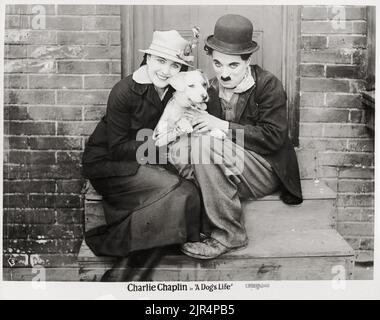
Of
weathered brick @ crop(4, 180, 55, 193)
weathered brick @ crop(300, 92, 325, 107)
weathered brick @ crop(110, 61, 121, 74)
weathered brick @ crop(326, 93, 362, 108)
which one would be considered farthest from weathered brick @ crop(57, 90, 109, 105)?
weathered brick @ crop(326, 93, 362, 108)

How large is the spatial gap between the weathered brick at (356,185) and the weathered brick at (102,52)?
4.54 feet

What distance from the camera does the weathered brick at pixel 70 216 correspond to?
14.1 ft

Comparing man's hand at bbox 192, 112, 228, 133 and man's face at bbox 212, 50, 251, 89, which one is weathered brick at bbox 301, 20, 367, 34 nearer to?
man's face at bbox 212, 50, 251, 89

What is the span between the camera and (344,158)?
4.30 meters

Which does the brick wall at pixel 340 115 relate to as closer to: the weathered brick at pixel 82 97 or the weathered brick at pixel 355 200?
the weathered brick at pixel 355 200

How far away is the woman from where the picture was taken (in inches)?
159

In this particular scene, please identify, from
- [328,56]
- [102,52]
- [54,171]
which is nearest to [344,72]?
[328,56]

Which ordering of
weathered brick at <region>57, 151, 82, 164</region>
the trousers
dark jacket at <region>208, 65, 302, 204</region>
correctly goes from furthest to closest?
weathered brick at <region>57, 151, 82, 164</region> < dark jacket at <region>208, 65, 302, 204</region> < the trousers

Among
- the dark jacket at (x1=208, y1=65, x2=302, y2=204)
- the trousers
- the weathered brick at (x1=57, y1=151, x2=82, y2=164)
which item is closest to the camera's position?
the trousers

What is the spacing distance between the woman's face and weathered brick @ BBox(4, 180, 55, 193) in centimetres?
79

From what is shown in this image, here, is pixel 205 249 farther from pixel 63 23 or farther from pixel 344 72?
pixel 63 23

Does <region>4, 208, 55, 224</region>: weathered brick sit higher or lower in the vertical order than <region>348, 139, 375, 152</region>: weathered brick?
lower

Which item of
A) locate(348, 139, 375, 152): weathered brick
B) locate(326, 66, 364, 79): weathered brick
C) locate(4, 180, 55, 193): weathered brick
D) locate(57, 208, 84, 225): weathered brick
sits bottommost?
locate(57, 208, 84, 225): weathered brick

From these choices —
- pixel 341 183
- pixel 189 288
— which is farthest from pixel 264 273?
pixel 341 183
